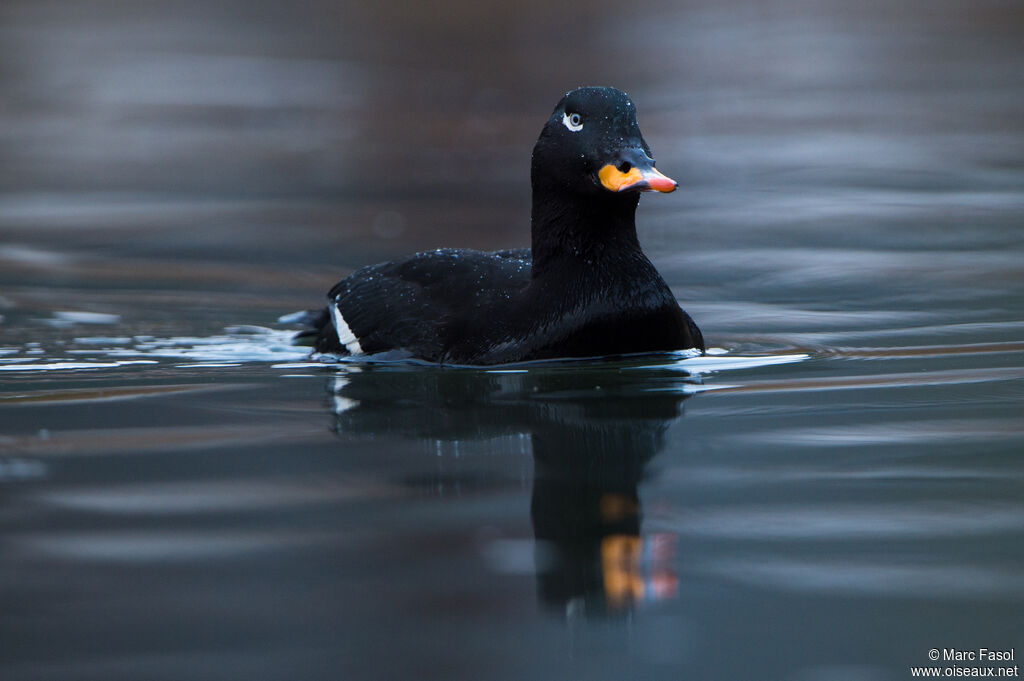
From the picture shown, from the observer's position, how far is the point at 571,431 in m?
4.91

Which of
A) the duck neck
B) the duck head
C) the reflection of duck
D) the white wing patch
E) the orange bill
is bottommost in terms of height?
the reflection of duck

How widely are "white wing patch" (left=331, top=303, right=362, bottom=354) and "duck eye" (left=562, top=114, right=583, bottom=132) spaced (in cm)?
139

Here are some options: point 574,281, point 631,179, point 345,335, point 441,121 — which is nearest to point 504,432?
point 574,281

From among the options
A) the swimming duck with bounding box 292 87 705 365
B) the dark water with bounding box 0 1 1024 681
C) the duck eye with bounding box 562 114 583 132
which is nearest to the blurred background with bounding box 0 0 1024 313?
the dark water with bounding box 0 1 1024 681

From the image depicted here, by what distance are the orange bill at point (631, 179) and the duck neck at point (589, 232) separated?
0.16 metres

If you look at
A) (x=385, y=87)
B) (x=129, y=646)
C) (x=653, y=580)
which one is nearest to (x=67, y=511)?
(x=129, y=646)

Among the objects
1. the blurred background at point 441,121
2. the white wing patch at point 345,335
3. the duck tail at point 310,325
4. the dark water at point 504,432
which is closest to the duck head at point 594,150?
the dark water at point 504,432

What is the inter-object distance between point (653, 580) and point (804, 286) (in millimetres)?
4753

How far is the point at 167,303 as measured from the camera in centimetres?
797

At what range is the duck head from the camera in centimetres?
574

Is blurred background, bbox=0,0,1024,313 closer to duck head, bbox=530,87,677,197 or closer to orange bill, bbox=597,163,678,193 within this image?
duck head, bbox=530,87,677,197

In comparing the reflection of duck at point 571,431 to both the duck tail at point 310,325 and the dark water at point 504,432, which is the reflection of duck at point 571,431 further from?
the duck tail at point 310,325

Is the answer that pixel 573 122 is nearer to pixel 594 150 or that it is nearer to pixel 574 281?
pixel 594 150

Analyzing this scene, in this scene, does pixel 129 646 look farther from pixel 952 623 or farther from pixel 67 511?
pixel 952 623
